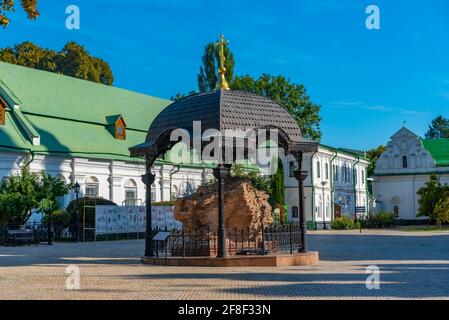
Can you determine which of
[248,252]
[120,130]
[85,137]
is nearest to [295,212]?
[120,130]

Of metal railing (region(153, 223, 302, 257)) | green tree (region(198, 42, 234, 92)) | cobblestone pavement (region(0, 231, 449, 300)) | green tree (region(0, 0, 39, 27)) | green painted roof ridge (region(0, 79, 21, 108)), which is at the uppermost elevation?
green tree (region(198, 42, 234, 92))

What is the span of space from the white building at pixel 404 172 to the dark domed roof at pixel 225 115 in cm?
5182

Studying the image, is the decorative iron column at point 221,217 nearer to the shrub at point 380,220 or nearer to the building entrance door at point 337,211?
the shrub at point 380,220

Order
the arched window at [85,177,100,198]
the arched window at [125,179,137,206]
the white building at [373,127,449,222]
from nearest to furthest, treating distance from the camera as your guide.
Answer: the arched window at [85,177,100,198] < the arched window at [125,179,137,206] < the white building at [373,127,449,222]

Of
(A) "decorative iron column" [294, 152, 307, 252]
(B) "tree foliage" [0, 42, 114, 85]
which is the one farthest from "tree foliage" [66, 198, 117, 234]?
(B) "tree foliage" [0, 42, 114, 85]

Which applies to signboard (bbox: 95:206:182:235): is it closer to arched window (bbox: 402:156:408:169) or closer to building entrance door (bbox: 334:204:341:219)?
building entrance door (bbox: 334:204:341:219)

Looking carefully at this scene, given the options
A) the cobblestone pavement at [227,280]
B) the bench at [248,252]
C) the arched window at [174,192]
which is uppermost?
the arched window at [174,192]

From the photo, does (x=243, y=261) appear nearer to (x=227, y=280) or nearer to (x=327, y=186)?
(x=227, y=280)

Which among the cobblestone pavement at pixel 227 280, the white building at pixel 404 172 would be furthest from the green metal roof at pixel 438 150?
the cobblestone pavement at pixel 227 280

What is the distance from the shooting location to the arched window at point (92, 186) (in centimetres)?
4096

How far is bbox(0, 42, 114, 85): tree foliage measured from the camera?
59906 millimetres

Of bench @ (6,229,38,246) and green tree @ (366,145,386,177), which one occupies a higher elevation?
green tree @ (366,145,386,177)

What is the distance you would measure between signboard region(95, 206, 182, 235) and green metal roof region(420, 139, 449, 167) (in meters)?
40.5
